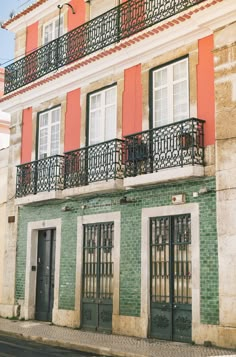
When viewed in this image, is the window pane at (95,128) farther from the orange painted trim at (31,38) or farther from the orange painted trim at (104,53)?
the orange painted trim at (31,38)

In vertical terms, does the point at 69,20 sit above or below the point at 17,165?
above

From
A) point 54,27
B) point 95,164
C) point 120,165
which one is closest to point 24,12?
point 54,27

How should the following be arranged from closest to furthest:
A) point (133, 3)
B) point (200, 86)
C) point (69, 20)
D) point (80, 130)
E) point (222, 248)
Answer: point (222, 248) < point (200, 86) < point (133, 3) < point (80, 130) < point (69, 20)

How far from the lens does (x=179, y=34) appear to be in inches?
455

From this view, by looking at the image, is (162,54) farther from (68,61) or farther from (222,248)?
(222,248)

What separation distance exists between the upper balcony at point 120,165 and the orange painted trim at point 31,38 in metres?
3.77

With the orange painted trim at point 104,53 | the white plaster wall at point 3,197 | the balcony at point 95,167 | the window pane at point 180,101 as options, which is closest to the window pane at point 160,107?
the window pane at point 180,101

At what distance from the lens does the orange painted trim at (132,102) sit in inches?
495

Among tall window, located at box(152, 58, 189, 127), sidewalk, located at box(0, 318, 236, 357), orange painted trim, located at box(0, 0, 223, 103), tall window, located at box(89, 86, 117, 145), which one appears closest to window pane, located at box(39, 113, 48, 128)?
orange painted trim, located at box(0, 0, 223, 103)

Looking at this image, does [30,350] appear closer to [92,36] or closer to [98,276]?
[98,276]

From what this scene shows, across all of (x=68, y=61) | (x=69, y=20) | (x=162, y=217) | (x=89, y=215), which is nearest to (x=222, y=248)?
(x=162, y=217)

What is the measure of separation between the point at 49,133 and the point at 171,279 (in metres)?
6.01

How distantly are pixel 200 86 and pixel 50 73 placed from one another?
5.20m

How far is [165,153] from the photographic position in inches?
450
